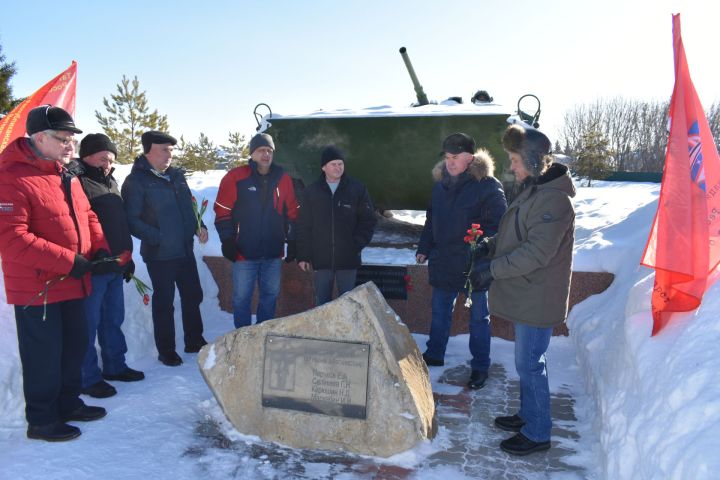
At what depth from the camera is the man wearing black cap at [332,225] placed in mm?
4195

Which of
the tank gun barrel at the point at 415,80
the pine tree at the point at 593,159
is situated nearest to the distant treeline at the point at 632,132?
the pine tree at the point at 593,159

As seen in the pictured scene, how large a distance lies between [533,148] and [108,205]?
9.29 ft

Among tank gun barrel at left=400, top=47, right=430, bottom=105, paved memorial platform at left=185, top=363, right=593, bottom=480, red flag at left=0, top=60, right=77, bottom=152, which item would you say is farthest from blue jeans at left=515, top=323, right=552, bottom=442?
tank gun barrel at left=400, top=47, right=430, bottom=105

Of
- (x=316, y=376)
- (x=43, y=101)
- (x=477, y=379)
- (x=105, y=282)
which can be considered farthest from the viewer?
(x=43, y=101)

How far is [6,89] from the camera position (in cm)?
2195

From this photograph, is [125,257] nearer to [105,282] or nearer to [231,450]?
[105,282]

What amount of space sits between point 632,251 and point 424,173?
2514mm

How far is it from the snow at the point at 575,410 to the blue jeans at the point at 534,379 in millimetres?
208

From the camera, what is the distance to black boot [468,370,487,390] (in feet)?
12.6

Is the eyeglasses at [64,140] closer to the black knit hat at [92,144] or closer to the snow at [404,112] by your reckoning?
the black knit hat at [92,144]

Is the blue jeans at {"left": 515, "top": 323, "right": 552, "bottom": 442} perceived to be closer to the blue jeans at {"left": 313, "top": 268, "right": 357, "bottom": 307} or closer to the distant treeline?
the blue jeans at {"left": 313, "top": 268, "right": 357, "bottom": 307}

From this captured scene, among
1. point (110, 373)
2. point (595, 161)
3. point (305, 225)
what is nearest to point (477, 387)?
point (305, 225)

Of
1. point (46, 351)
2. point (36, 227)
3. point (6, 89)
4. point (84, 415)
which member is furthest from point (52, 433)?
point (6, 89)

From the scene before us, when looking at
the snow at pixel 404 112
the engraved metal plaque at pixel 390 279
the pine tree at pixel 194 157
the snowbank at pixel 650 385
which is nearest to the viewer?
the snowbank at pixel 650 385
